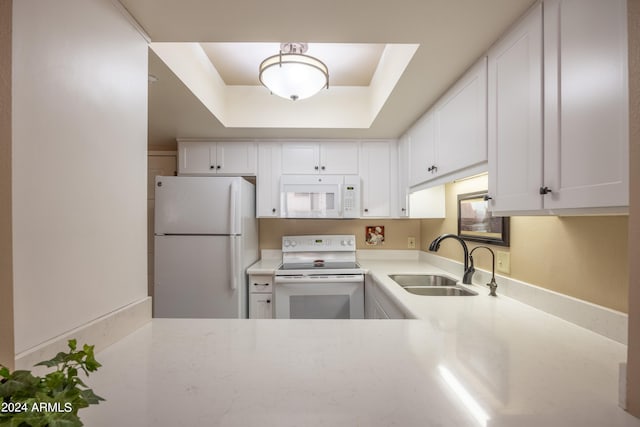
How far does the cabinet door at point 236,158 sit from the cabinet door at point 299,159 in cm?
30

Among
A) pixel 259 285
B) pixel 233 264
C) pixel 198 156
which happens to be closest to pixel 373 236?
pixel 259 285

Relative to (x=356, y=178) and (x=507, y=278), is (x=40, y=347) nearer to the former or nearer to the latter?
(x=507, y=278)

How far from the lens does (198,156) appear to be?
108 inches

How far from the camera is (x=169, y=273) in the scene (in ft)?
7.70

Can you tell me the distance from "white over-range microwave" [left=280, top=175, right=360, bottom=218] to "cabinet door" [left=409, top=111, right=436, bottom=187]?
0.61 m

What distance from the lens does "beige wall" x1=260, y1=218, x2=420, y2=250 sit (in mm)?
3127

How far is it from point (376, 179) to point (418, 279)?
3.47 ft

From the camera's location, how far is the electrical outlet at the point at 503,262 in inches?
63.7

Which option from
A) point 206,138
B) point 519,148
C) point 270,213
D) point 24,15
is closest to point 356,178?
point 270,213

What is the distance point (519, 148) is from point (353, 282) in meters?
1.69

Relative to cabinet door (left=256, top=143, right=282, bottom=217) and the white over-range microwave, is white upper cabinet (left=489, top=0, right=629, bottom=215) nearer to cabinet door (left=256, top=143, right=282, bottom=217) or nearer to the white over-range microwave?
the white over-range microwave

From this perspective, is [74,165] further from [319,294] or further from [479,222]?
[479,222]

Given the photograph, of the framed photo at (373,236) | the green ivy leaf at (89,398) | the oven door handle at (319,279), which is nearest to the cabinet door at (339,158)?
the framed photo at (373,236)

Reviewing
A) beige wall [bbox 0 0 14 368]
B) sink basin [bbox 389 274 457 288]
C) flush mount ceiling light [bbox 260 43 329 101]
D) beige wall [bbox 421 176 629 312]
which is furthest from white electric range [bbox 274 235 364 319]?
beige wall [bbox 0 0 14 368]
